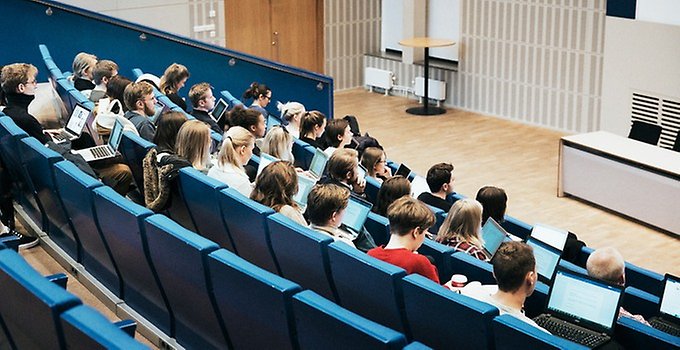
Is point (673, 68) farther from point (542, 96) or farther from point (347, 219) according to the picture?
point (347, 219)

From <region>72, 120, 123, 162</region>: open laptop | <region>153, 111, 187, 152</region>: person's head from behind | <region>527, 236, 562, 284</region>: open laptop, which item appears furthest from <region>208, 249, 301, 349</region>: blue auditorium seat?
<region>72, 120, 123, 162</region>: open laptop

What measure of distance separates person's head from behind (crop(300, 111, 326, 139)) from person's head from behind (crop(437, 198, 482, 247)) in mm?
2375

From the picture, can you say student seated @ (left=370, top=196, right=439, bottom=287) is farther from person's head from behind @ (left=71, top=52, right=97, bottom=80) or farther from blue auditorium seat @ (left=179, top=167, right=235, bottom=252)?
person's head from behind @ (left=71, top=52, right=97, bottom=80)

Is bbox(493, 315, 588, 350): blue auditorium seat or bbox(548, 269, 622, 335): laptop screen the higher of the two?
bbox(493, 315, 588, 350): blue auditorium seat

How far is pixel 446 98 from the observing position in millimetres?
12398

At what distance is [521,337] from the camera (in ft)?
10.3

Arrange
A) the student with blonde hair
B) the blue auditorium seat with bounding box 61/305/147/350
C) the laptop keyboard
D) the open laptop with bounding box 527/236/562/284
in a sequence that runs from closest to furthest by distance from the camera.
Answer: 1. the blue auditorium seat with bounding box 61/305/147/350
2. the laptop keyboard
3. the open laptop with bounding box 527/236/562/284
4. the student with blonde hair

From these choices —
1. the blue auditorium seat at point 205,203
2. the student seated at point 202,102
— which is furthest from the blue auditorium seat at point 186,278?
the student seated at point 202,102

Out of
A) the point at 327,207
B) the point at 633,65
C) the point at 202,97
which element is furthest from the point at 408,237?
the point at 633,65

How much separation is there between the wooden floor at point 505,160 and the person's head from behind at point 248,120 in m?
2.70

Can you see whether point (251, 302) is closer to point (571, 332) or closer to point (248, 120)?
point (571, 332)

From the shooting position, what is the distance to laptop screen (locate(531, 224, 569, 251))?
5.32 meters

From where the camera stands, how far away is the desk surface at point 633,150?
7779mm

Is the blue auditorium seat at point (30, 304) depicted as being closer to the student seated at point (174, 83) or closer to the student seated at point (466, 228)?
the student seated at point (466, 228)
